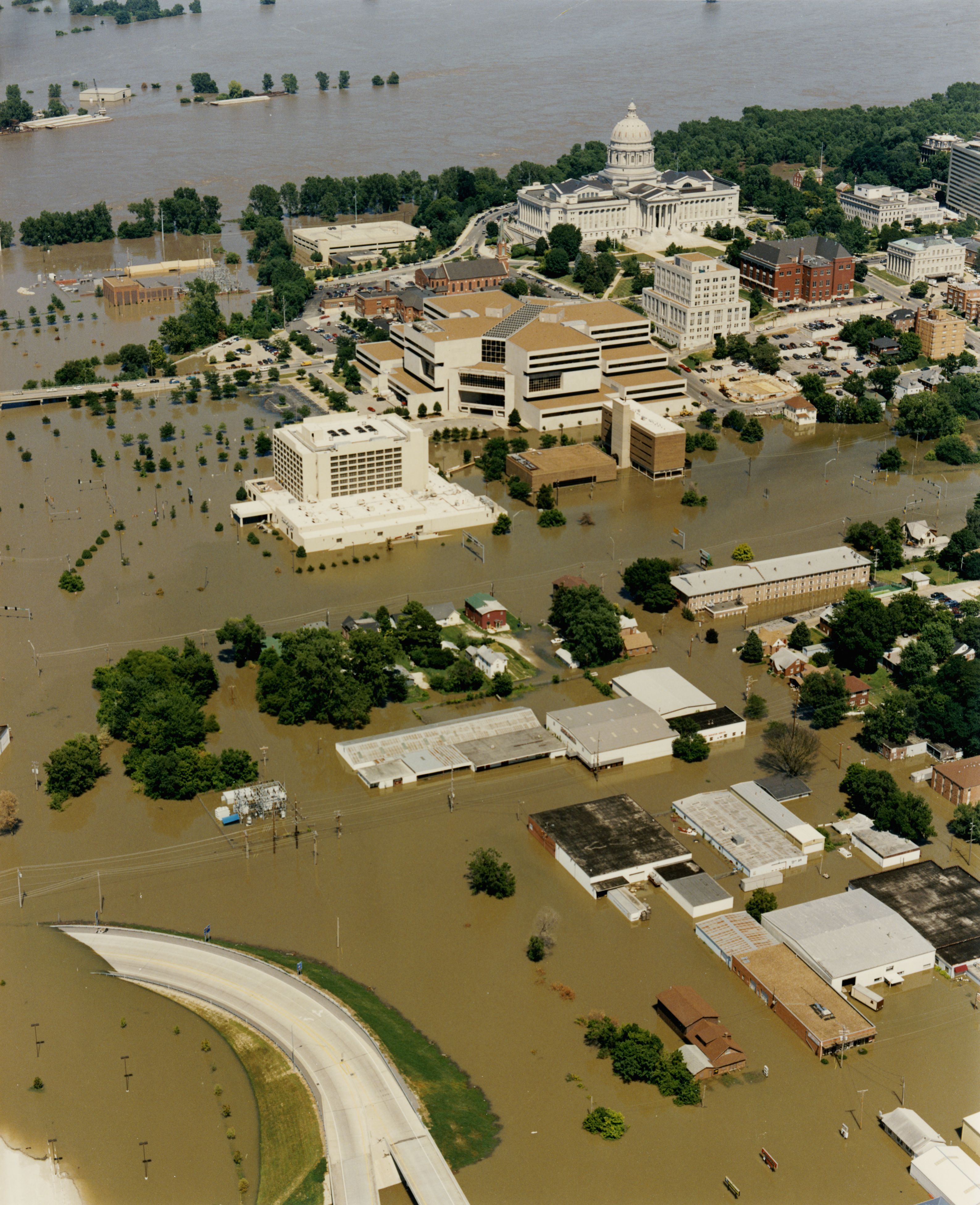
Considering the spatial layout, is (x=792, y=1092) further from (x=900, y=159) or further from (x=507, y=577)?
(x=900, y=159)

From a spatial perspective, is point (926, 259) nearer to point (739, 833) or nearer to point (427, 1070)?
point (739, 833)

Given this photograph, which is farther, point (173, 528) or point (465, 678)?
point (173, 528)

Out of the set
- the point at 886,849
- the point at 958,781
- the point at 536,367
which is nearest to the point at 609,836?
the point at 886,849

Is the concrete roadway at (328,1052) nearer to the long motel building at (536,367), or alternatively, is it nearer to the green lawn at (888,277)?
the long motel building at (536,367)

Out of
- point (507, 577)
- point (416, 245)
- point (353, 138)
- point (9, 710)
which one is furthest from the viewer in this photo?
point (353, 138)

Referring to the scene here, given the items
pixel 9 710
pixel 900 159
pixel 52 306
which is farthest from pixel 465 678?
pixel 900 159

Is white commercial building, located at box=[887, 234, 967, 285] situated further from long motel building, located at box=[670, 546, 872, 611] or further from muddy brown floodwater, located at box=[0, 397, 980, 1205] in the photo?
long motel building, located at box=[670, 546, 872, 611]

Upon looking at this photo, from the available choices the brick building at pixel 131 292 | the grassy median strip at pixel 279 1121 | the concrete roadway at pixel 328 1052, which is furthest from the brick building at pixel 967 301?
the grassy median strip at pixel 279 1121
